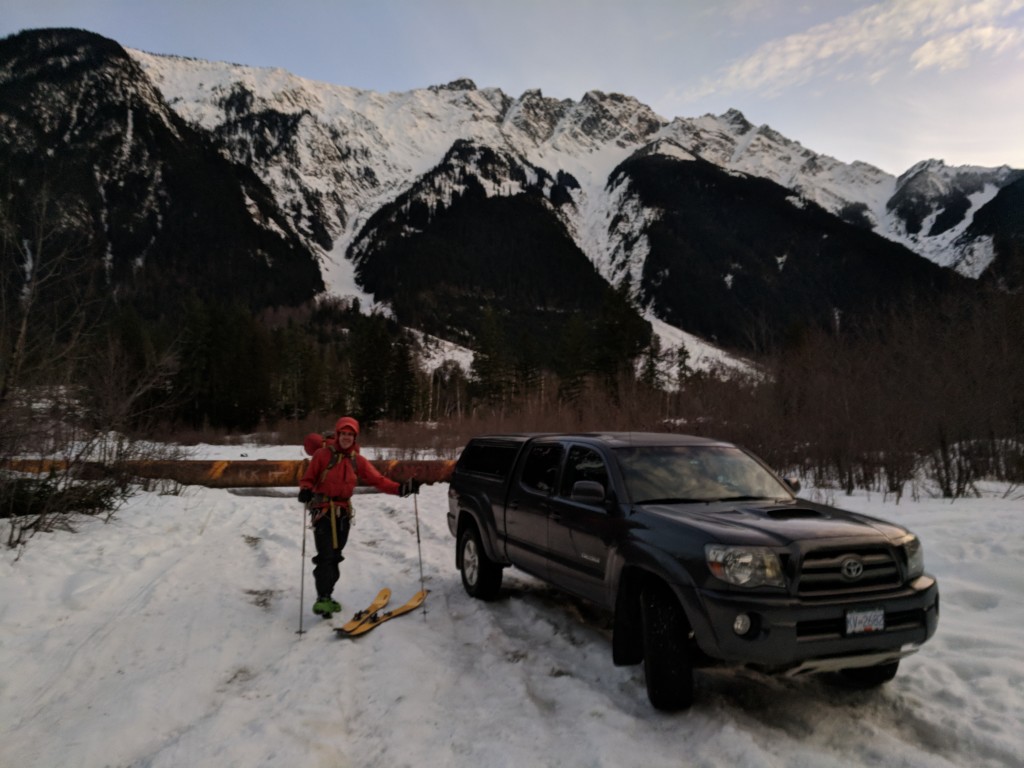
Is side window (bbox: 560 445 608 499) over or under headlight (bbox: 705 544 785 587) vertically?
over

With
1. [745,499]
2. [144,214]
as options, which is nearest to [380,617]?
[745,499]

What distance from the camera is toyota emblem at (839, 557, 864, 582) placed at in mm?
3854

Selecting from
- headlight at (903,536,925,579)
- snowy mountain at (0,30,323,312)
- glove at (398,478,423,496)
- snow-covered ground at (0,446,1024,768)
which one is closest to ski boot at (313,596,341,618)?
snow-covered ground at (0,446,1024,768)

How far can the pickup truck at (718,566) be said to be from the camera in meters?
3.74

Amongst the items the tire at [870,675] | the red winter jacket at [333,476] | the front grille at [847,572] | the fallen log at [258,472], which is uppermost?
the red winter jacket at [333,476]

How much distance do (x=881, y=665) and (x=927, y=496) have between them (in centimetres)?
1170

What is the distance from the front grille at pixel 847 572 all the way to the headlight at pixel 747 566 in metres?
0.16

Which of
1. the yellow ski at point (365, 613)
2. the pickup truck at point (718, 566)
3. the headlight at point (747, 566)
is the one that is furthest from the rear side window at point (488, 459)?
the headlight at point (747, 566)

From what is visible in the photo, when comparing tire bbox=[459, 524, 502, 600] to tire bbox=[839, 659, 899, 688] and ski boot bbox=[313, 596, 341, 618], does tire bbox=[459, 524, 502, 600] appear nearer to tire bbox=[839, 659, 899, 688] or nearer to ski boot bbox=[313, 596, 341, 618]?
ski boot bbox=[313, 596, 341, 618]

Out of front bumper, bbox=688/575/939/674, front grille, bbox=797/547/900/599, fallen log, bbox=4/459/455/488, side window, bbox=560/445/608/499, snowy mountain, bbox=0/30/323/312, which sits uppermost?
snowy mountain, bbox=0/30/323/312

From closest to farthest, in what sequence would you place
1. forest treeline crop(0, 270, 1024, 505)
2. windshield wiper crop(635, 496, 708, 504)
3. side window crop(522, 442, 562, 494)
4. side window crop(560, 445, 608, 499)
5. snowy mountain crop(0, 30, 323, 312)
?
1. windshield wiper crop(635, 496, 708, 504)
2. side window crop(560, 445, 608, 499)
3. side window crop(522, 442, 562, 494)
4. forest treeline crop(0, 270, 1024, 505)
5. snowy mountain crop(0, 30, 323, 312)

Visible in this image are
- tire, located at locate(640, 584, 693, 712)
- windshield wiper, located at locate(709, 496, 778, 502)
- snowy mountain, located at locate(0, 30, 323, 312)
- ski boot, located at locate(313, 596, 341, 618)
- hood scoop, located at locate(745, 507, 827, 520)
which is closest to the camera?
tire, located at locate(640, 584, 693, 712)

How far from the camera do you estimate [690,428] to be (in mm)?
21656

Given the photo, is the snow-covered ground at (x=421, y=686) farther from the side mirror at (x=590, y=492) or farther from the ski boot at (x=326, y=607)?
the side mirror at (x=590, y=492)
